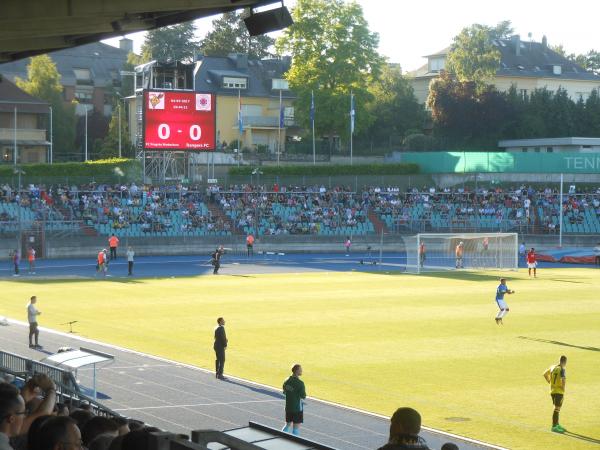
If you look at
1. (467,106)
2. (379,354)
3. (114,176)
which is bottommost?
(379,354)

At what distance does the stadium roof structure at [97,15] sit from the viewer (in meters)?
15.1

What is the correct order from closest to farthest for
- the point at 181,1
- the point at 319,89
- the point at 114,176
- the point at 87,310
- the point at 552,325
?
the point at 181,1, the point at 552,325, the point at 87,310, the point at 114,176, the point at 319,89

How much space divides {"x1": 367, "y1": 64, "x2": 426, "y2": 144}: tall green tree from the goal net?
34.6 m

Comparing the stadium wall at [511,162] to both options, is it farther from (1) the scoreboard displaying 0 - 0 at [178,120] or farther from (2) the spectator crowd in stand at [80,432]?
(2) the spectator crowd in stand at [80,432]

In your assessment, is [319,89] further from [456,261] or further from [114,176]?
[456,261]

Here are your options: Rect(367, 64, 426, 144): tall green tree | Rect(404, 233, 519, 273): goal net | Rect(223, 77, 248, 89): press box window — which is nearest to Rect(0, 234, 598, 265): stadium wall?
Rect(404, 233, 519, 273): goal net

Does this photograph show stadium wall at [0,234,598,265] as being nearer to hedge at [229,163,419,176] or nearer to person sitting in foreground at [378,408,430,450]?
hedge at [229,163,419,176]

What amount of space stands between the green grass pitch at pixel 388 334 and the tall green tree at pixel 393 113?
4542 centimetres

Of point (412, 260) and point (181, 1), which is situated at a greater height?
point (181, 1)

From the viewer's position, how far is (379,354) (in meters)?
28.7

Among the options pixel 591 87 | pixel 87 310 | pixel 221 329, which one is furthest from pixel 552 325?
pixel 591 87

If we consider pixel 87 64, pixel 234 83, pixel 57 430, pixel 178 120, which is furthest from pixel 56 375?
pixel 87 64

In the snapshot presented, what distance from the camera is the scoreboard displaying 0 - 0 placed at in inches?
2677

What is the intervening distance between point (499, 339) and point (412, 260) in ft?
103
